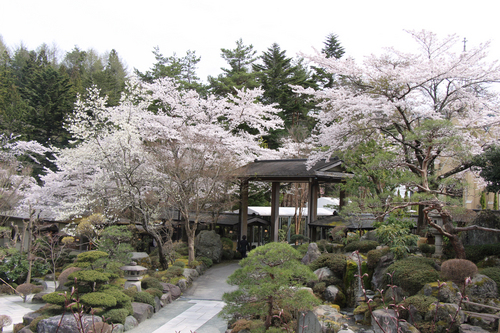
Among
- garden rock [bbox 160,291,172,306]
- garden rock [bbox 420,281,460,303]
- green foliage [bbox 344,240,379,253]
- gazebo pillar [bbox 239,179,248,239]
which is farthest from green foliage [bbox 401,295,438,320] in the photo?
gazebo pillar [bbox 239,179,248,239]

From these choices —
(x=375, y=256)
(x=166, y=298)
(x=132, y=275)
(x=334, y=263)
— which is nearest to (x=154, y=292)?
(x=166, y=298)

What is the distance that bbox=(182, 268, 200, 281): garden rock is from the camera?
45.3ft

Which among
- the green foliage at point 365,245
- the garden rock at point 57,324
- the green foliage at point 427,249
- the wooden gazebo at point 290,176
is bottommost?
the garden rock at point 57,324

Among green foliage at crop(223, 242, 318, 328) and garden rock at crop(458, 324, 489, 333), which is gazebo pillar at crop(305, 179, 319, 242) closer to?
green foliage at crop(223, 242, 318, 328)

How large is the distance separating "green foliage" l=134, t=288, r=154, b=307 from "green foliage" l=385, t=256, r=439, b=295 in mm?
6810

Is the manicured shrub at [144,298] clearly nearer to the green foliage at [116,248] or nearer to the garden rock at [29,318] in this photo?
the green foliage at [116,248]

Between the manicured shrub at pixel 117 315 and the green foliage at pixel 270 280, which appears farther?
the manicured shrub at pixel 117 315

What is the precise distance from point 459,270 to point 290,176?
901 cm

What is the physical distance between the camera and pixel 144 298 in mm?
10789

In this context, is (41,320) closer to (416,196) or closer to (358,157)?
(416,196)

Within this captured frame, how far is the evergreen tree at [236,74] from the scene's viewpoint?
27.5m

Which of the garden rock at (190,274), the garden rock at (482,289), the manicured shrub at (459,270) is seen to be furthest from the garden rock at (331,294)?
Result: the garden rock at (190,274)

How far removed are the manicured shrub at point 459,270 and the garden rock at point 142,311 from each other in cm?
788

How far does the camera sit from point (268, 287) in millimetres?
7238
